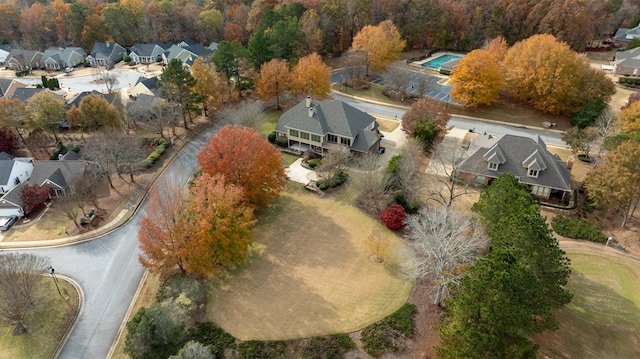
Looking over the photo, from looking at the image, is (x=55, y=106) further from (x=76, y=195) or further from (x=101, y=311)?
(x=101, y=311)

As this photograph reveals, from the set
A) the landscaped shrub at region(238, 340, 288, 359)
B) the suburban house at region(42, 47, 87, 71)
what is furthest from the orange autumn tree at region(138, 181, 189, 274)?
the suburban house at region(42, 47, 87, 71)

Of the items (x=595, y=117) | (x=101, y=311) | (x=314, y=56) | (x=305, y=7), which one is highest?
(x=305, y=7)

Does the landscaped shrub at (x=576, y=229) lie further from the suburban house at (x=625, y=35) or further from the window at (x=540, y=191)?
the suburban house at (x=625, y=35)

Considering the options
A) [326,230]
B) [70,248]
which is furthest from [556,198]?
[70,248]

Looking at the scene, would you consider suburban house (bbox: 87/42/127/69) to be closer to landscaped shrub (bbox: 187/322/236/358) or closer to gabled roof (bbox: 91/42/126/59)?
gabled roof (bbox: 91/42/126/59)

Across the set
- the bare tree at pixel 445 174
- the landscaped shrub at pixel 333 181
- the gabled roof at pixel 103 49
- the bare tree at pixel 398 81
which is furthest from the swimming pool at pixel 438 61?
the gabled roof at pixel 103 49

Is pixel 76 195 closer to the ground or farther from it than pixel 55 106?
closer to the ground
